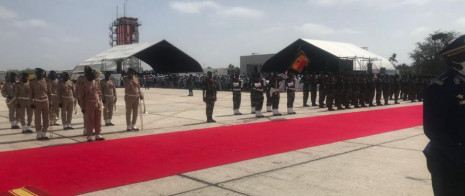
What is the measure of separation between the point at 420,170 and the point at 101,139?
656cm

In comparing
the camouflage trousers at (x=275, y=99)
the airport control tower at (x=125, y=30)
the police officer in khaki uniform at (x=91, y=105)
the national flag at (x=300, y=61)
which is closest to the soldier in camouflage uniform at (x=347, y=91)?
the national flag at (x=300, y=61)

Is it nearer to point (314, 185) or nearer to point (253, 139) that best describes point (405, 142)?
point (253, 139)

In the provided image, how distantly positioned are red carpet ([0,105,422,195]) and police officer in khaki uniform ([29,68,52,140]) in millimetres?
1292

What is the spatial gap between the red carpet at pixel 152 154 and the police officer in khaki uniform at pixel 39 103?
129cm

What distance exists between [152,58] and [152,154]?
45682mm

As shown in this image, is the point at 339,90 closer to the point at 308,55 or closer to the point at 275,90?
the point at 275,90

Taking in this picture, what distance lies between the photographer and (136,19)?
104 meters

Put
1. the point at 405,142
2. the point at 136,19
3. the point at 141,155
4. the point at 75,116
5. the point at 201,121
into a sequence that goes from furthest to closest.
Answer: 1. the point at 136,19
2. the point at 75,116
3. the point at 201,121
4. the point at 405,142
5. the point at 141,155

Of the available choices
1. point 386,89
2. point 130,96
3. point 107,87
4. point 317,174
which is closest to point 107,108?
point 107,87

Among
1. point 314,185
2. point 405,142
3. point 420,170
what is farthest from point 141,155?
point 405,142

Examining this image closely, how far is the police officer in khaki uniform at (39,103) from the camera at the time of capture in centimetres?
894

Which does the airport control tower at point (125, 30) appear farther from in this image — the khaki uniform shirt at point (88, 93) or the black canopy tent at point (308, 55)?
the khaki uniform shirt at point (88, 93)

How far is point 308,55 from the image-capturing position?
40.2 metres

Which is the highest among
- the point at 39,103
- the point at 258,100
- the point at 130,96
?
the point at 130,96
